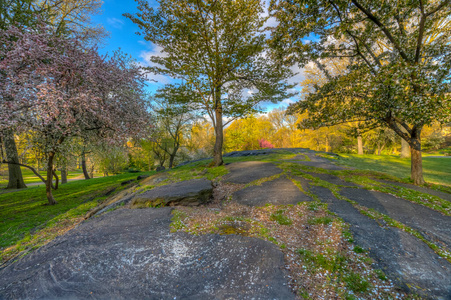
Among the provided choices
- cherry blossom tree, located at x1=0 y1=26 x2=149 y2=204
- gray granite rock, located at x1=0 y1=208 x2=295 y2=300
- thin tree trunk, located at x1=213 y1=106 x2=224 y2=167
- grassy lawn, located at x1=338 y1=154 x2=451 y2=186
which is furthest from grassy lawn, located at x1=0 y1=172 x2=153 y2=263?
grassy lawn, located at x1=338 y1=154 x2=451 y2=186

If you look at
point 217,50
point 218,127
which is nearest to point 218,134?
point 218,127

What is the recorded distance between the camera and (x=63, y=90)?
20.4ft

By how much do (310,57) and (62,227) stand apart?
12.2 metres

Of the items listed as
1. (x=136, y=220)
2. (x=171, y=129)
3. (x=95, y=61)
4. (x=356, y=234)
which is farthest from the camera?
(x=171, y=129)

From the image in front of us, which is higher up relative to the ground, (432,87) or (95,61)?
(95,61)

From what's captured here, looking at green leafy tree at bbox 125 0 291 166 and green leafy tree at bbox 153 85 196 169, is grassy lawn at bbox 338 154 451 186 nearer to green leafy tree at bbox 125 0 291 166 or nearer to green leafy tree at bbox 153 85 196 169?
green leafy tree at bbox 125 0 291 166

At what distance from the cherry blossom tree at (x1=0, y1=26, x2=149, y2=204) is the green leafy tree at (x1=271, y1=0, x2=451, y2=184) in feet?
22.5

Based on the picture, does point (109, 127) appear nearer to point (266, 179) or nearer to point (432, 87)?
point (266, 179)

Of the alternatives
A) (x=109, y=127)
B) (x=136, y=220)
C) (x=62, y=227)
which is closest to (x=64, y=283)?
(x=136, y=220)

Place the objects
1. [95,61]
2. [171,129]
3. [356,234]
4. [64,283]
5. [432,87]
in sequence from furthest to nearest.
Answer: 1. [171,129]
2. [95,61]
3. [432,87]
4. [356,234]
5. [64,283]

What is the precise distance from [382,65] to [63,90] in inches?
456

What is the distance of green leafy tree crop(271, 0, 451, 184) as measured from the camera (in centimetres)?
551

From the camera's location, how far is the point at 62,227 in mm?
6383

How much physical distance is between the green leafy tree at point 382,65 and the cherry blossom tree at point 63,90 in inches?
270
